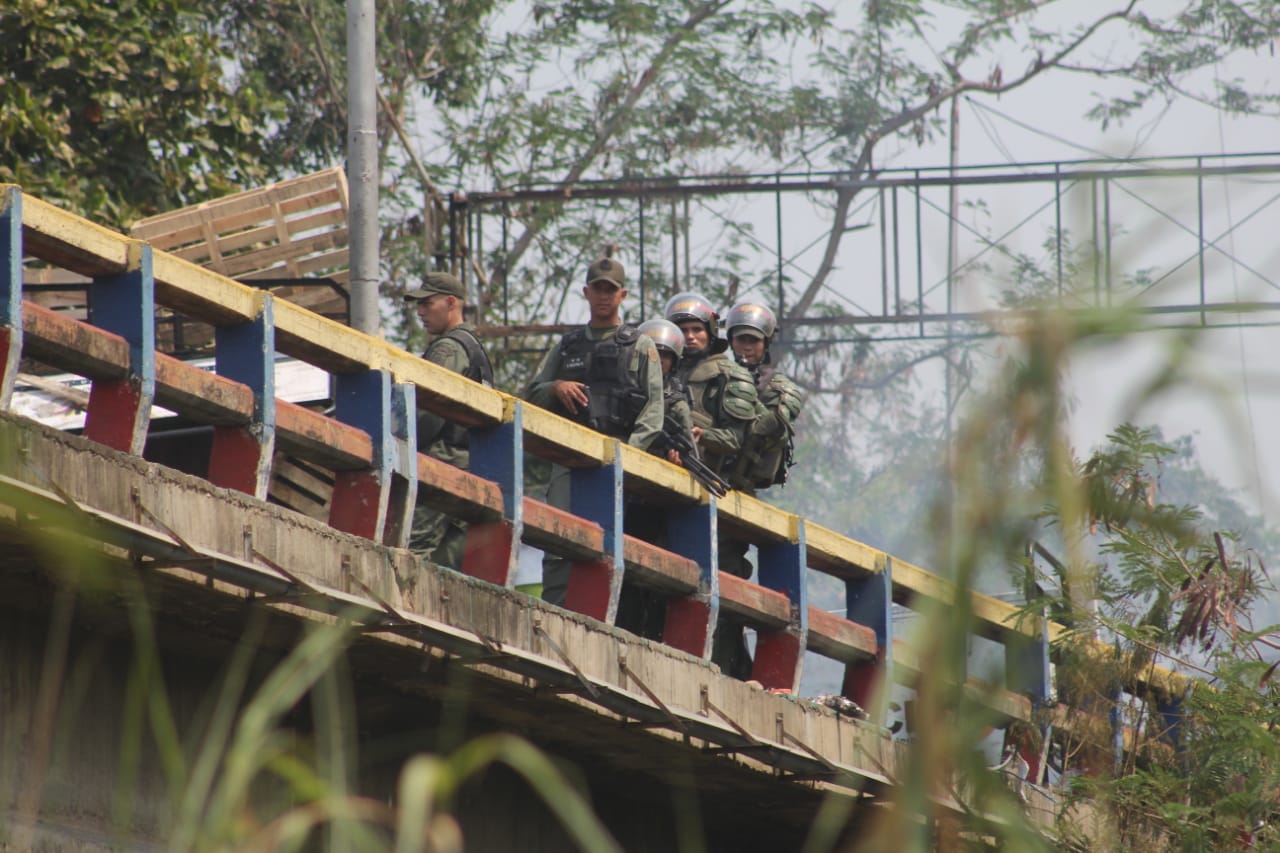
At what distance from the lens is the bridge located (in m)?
5.25

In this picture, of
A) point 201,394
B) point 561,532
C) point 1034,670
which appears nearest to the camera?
point 201,394

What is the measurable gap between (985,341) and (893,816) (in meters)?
0.51

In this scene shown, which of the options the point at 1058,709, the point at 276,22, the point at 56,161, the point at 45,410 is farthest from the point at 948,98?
the point at 45,410

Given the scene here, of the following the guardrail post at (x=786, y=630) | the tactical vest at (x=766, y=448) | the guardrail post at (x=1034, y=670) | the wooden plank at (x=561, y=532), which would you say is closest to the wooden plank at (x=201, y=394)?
the wooden plank at (x=561, y=532)

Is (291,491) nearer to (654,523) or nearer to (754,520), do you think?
(654,523)

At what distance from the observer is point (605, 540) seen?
7.67m

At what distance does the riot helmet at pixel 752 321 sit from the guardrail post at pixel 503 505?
2559mm

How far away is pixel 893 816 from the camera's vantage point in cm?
176

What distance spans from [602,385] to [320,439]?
2488 mm

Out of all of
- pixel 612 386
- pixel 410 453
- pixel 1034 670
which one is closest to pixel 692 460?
pixel 612 386

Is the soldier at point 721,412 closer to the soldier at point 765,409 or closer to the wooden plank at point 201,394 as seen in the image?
the soldier at point 765,409

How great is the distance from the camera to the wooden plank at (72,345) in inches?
212

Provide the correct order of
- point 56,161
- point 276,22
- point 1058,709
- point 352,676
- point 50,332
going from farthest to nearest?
point 276,22 → point 56,161 → point 1058,709 → point 352,676 → point 50,332

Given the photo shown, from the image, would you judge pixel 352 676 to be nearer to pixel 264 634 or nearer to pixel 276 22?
pixel 264 634
